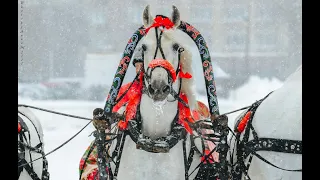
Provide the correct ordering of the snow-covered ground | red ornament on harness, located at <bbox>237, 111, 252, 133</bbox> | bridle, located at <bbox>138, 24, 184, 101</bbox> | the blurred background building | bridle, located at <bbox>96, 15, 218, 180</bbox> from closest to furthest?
1. bridle, located at <bbox>138, 24, 184, 101</bbox>
2. bridle, located at <bbox>96, 15, 218, 180</bbox>
3. red ornament on harness, located at <bbox>237, 111, 252, 133</bbox>
4. the snow-covered ground
5. the blurred background building

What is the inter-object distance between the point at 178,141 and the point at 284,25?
11.8 meters

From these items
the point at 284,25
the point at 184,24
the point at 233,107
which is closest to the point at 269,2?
the point at 284,25

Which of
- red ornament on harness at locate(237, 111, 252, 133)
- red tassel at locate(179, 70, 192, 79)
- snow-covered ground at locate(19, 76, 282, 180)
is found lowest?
snow-covered ground at locate(19, 76, 282, 180)

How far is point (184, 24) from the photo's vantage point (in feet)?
10.1

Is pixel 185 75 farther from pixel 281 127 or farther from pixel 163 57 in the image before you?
pixel 281 127

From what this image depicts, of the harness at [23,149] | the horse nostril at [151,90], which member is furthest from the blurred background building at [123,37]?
the horse nostril at [151,90]

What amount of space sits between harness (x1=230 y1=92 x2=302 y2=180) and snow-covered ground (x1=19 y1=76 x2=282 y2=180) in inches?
119

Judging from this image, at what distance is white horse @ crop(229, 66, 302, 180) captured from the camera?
8.59 ft

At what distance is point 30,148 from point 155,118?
1257 millimetres

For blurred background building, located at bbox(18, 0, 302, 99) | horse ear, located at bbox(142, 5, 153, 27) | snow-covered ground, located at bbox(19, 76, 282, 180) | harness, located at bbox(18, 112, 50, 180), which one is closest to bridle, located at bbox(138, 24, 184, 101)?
horse ear, located at bbox(142, 5, 153, 27)

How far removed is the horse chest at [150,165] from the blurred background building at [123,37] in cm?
996

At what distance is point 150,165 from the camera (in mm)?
2674

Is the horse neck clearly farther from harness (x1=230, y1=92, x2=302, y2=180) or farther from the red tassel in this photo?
harness (x1=230, y1=92, x2=302, y2=180)
